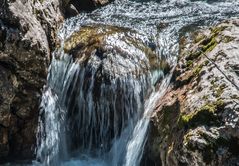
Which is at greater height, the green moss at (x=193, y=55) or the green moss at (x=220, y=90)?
the green moss at (x=193, y=55)

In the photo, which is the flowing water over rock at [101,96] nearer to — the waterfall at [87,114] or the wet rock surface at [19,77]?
the waterfall at [87,114]

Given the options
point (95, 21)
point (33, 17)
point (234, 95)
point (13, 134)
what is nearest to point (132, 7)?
point (95, 21)

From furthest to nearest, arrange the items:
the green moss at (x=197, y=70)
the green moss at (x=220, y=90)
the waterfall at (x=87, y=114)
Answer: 1. the waterfall at (x=87, y=114)
2. the green moss at (x=197, y=70)
3. the green moss at (x=220, y=90)

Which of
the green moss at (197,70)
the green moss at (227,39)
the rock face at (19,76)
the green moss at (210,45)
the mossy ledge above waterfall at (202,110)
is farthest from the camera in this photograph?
the rock face at (19,76)

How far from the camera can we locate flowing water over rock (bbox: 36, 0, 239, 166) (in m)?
9.31

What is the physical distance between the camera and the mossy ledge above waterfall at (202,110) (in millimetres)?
5977

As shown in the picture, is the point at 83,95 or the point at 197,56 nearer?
the point at 197,56

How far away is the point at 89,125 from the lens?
31.8ft

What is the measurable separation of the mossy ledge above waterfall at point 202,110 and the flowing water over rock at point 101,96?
0.77 meters

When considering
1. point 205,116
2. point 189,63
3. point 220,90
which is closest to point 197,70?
point 189,63

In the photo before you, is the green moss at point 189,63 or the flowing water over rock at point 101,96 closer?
the green moss at point 189,63

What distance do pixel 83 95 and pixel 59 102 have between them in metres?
0.61

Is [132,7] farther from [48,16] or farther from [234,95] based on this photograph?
[234,95]

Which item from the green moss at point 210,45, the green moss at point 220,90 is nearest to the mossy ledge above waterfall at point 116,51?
the green moss at point 210,45
